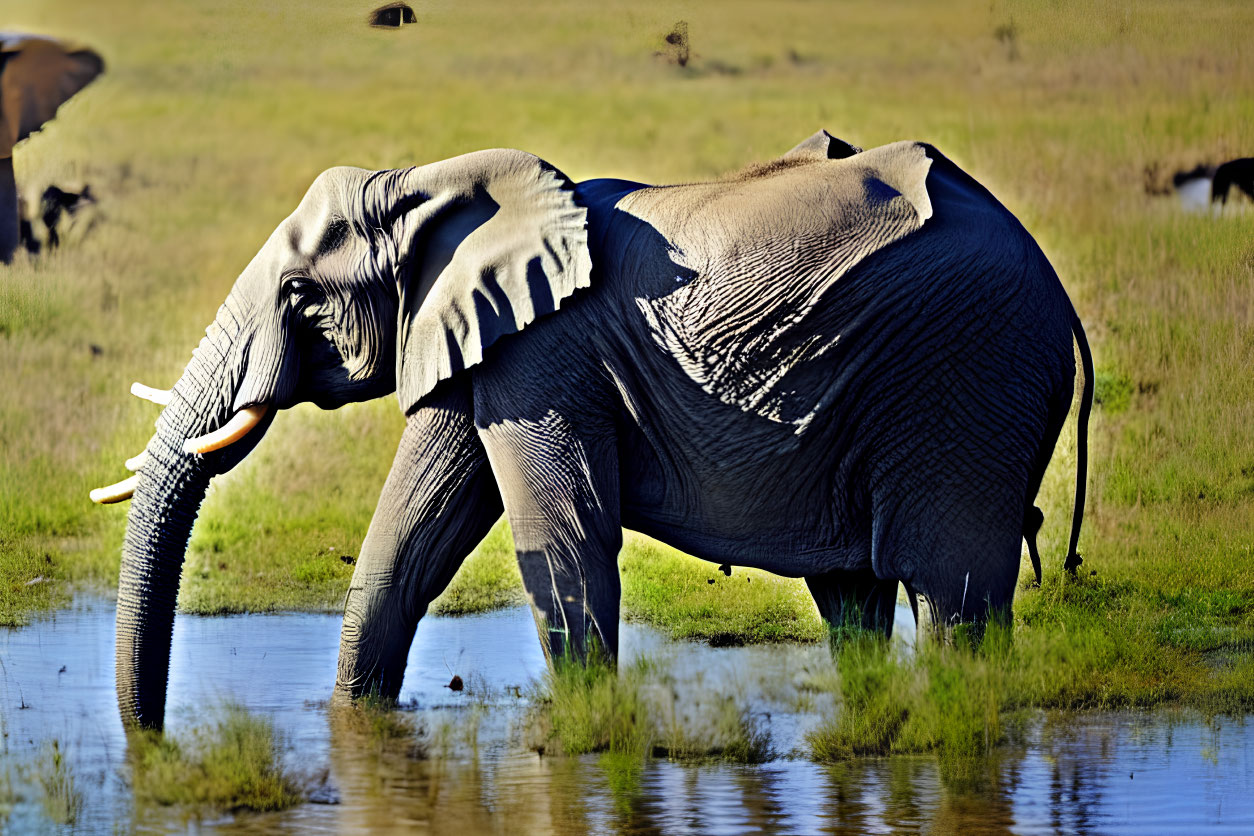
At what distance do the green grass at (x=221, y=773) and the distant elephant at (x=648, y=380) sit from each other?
26.8 inches

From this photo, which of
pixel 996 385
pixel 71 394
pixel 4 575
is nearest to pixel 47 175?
pixel 71 394

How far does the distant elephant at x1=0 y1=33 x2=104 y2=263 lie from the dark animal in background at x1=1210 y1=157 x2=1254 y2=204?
1037cm

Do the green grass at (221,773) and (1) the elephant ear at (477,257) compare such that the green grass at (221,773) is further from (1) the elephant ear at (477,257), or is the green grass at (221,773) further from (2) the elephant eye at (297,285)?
(2) the elephant eye at (297,285)

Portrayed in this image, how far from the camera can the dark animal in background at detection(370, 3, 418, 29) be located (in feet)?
69.5

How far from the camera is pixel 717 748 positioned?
7.50 meters

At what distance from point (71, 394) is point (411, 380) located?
8300 millimetres

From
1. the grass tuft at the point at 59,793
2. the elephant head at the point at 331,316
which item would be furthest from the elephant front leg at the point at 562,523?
the grass tuft at the point at 59,793

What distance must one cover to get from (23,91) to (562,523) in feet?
35.3

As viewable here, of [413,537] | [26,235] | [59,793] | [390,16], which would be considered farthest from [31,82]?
[59,793]

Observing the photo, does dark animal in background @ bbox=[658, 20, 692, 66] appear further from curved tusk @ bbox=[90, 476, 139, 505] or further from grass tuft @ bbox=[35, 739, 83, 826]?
grass tuft @ bbox=[35, 739, 83, 826]

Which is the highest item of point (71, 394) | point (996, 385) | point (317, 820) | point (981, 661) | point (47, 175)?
point (47, 175)

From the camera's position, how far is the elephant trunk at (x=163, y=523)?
7.89 meters

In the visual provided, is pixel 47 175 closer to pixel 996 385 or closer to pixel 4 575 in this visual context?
pixel 4 575

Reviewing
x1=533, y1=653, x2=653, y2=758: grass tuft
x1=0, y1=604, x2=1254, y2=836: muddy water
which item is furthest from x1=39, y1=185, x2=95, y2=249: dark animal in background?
x1=533, y1=653, x2=653, y2=758: grass tuft
